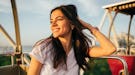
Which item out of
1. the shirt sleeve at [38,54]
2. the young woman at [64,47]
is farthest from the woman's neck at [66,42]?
the shirt sleeve at [38,54]

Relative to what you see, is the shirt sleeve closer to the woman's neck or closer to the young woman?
the young woman

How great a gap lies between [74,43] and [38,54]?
0.40m

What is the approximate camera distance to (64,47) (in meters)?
1.98

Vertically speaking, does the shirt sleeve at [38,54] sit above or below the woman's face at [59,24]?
below

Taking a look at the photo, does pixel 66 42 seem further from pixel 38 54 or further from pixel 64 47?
pixel 38 54

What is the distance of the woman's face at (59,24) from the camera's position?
184cm

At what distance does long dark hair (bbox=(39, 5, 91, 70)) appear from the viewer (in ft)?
6.23

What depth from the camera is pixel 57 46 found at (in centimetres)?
193

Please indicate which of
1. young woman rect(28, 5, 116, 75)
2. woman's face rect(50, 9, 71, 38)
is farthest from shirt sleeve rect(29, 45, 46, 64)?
woman's face rect(50, 9, 71, 38)

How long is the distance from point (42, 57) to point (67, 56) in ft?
0.76

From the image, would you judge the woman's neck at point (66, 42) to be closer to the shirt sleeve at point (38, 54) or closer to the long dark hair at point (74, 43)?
the long dark hair at point (74, 43)

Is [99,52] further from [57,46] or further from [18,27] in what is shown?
[18,27]

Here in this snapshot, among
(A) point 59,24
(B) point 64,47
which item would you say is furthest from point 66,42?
(A) point 59,24

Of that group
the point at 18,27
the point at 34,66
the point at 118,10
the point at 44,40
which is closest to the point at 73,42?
the point at 44,40
